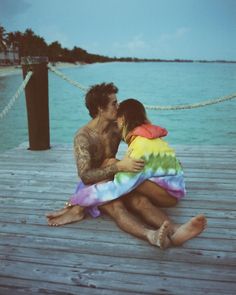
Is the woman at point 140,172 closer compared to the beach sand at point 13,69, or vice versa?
the woman at point 140,172

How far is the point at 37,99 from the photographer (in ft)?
18.5

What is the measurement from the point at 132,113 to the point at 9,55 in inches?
3448

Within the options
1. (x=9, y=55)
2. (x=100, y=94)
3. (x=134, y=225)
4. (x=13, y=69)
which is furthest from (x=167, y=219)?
(x=9, y=55)

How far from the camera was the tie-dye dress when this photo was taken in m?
3.03

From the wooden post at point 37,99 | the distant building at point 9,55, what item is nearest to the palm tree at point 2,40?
the distant building at point 9,55

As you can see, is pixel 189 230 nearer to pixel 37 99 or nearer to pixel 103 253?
pixel 103 253

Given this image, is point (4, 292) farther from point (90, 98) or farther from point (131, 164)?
A: point (90, 98)

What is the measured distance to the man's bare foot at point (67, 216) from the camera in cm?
314

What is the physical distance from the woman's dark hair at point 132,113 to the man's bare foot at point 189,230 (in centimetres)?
91

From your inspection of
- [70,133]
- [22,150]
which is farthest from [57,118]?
[22,150]

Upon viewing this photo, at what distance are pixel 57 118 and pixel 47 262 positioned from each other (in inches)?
902

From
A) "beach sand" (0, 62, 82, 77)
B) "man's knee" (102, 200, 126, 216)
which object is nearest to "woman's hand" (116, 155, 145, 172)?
"man's knee" (102, 200, 126, 216)

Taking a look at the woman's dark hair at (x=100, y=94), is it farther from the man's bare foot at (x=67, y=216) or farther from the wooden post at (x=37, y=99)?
the wooden post at (x=37, y=99)

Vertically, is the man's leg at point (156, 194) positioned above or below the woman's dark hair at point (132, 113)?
below
